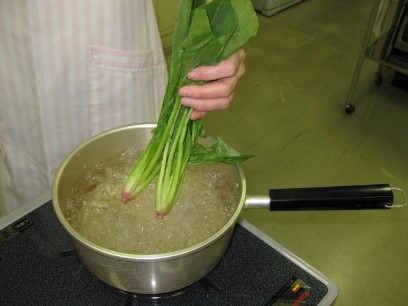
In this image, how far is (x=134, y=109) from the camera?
78cm

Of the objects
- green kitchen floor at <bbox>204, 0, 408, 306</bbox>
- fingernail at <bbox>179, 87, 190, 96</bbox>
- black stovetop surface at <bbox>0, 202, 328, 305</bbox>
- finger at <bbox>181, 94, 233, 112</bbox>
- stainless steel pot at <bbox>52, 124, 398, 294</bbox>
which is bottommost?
green kitchen floor at <bbox>204, 0, 408, 306</bbox>

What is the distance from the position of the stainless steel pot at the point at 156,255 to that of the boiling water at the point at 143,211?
0.07 feet

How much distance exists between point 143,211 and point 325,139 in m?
1.39

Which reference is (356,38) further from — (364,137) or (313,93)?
(364,137)

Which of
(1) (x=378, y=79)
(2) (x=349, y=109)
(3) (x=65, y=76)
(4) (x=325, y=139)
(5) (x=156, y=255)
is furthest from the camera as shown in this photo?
(1) (x=378, y=79)

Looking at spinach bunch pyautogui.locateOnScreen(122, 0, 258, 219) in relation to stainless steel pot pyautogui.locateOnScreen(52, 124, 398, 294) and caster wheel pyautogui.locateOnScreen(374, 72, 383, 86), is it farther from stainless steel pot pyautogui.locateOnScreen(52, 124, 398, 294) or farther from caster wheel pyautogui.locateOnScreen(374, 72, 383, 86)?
caster wheel pyautogui.locateOnScreen(374, 72, 383, 86)

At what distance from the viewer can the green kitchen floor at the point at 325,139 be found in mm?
1371

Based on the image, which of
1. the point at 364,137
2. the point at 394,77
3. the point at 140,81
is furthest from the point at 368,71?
the point at 140,81

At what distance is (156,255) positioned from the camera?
42cm

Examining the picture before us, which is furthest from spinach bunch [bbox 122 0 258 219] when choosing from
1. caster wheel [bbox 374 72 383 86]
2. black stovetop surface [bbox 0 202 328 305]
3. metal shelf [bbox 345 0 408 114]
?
caster wheel [bbox 374 72 383 86]

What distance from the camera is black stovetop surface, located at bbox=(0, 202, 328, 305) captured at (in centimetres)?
54

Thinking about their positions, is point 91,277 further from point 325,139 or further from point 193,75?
point 325,139

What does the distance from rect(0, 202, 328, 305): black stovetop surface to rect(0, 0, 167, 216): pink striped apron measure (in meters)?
0.21

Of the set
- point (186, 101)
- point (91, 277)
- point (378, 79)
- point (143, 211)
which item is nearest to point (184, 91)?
point (186, 101)
